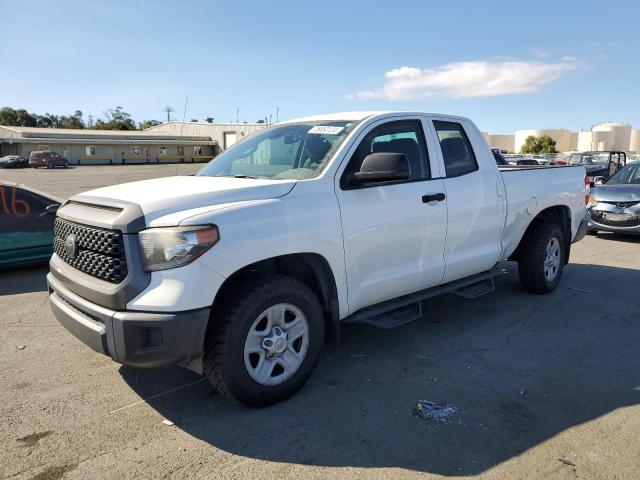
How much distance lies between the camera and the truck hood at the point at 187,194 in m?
3.06

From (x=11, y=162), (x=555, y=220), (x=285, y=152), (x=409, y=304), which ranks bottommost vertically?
(x=409, y=304)

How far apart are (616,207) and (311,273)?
8261mm

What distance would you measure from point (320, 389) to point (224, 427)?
2.56ft

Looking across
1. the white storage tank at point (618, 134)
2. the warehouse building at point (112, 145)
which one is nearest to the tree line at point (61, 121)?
the warehouse building at point (112, 145)

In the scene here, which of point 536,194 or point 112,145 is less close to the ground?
point 112,145

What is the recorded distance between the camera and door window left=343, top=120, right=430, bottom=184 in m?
4.09

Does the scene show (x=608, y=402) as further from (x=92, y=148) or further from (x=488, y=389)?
(x=92, y=148)

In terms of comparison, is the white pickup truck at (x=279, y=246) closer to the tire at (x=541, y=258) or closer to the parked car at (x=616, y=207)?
the tire at (x=541, y=258)

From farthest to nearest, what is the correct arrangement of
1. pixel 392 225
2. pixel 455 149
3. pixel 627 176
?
pixel 627 176
pixel 455 149
pixel 392 225

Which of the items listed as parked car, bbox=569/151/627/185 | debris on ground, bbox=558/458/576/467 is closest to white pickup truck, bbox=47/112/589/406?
debris on ground, bbox=558/458/576/467

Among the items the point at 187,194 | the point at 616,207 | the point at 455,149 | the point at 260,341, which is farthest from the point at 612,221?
the point at 187,194

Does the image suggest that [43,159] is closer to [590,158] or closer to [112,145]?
[112,145]

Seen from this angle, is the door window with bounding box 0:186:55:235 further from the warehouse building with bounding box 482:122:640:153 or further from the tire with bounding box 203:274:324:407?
the warehouse building with bounding box 482:122:640:153

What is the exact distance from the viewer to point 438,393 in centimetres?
357
